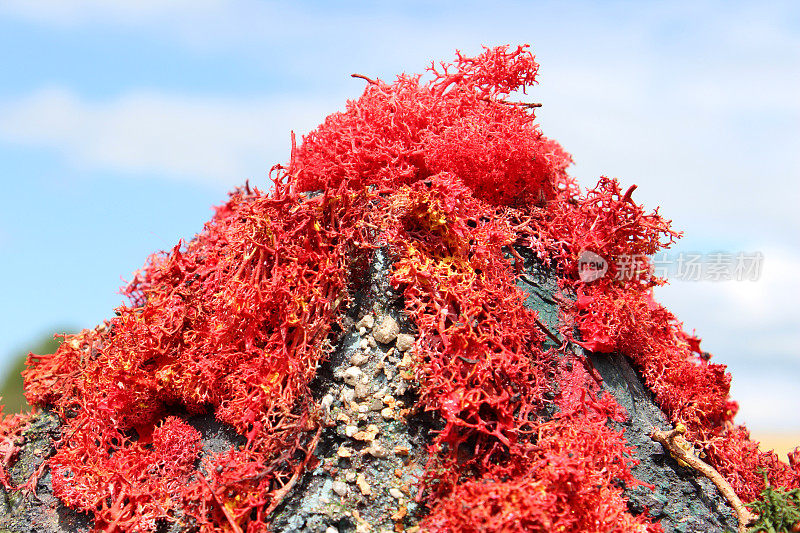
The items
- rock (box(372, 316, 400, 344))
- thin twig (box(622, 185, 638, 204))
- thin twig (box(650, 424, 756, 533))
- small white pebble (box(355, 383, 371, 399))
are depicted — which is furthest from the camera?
thin twig (box(622, 185, 638, 204))

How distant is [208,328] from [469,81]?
2449mm

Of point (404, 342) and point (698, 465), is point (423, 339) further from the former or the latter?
point (698, 465)

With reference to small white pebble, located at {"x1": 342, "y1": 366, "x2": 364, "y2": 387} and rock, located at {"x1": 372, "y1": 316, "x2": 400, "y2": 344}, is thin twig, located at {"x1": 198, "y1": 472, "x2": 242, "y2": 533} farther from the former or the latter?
rock, located at {"x1": 372, "y1": 316, "x2": 400, "y2": 344}

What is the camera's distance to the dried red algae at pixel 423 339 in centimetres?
317

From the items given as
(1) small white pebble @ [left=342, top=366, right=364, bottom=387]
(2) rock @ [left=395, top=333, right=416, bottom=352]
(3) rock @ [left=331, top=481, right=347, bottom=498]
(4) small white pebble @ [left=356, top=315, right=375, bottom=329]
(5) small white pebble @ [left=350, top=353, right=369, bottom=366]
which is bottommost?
(3) rock @ [left=331, top=481, right=347, bottom=498]

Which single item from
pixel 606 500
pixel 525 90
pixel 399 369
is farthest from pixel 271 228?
pixel 606 500

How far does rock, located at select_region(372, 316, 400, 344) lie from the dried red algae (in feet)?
0.73

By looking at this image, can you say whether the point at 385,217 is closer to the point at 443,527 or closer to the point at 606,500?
the point at 443,527

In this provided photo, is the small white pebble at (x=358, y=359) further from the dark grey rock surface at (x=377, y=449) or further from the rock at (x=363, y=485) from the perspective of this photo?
the rock at (x=363, y=485)

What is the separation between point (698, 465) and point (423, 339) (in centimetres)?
191

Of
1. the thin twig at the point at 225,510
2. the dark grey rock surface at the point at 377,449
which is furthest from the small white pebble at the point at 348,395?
the thin twig at the point at 225,510

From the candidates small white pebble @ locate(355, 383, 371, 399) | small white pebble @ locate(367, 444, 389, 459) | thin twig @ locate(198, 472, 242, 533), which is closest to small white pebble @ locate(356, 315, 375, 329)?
small white pebble @ locate(355, 383, 371, 399)

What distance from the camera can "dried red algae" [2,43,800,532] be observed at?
317 cm

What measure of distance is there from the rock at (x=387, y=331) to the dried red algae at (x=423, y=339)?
222 mm
